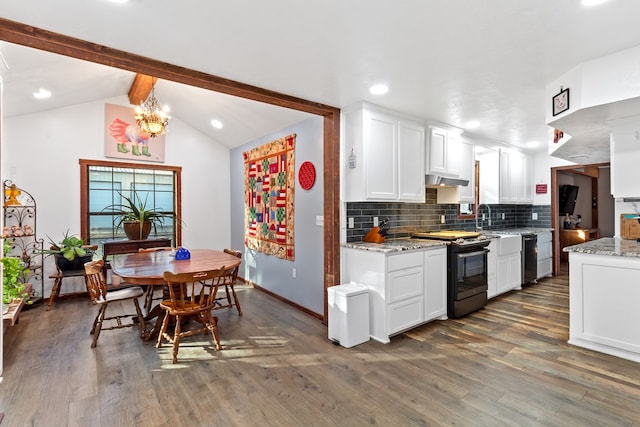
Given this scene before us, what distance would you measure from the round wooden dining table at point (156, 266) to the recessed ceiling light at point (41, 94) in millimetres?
2226

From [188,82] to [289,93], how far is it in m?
0.90

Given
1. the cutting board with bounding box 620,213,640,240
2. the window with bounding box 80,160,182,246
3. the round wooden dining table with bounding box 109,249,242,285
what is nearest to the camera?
the round wooden dining table with bounding box 109,249,242,285

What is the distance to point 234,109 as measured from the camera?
452 cm

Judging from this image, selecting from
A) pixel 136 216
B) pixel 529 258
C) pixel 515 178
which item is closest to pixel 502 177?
pixel 515 178

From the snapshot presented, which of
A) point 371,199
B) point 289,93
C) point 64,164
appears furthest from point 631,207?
point 64,164

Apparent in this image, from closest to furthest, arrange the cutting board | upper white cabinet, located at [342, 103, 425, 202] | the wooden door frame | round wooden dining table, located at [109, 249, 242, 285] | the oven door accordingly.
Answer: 1. the wooden door frame
2. round wooden dining table, located at [109, 249, 242, 285]
3. upper white cabinet, located at [342, 103, 425, 202]
4. the oven door
5. the cutting board

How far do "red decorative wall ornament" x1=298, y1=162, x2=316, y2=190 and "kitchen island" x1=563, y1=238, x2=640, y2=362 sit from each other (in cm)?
266

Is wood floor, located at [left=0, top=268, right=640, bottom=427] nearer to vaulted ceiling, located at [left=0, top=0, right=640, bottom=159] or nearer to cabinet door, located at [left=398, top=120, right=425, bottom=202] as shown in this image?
cabinet door, located at [left=398, top=120, right=425, bottom=202]

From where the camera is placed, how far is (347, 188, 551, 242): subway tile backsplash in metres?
3.71

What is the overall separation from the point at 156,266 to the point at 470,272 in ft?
11.2

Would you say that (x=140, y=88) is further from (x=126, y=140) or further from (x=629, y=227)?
(x=629, y=227)

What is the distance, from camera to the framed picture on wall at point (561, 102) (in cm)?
257

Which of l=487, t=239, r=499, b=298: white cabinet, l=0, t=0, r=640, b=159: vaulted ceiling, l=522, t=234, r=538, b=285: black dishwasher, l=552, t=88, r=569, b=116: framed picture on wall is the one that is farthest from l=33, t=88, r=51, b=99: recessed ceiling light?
l=522, t=234, r=538, b=285: black dishwasher

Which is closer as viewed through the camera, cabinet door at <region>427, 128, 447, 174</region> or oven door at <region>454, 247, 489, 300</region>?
oven door at <region>454, 247, 489, 300</region>
